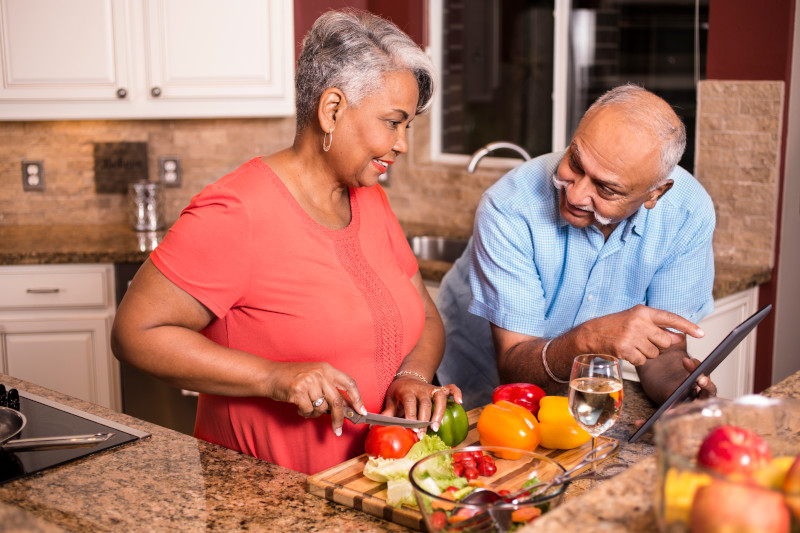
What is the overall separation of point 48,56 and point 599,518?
10.3 ft

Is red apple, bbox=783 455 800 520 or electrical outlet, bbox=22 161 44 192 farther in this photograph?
electrical outlet, bbox=22 161 44 192

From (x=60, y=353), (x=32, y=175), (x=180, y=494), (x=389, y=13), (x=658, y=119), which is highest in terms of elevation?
(x=389, y=13)

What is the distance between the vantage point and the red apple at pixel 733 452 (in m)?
0.71

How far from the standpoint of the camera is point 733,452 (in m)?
0.72

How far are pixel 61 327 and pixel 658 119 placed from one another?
2469mm

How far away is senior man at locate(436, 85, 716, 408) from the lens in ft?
5.33

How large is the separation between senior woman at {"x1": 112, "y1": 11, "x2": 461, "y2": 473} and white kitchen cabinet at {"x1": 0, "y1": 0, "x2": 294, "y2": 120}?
198 cm

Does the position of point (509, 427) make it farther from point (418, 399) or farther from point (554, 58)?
point (554, 58)

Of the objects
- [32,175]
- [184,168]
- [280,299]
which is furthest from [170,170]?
[280,299]

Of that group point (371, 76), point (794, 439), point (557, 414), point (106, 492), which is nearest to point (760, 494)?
point (794, 439)

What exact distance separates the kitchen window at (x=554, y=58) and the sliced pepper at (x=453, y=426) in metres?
1.95

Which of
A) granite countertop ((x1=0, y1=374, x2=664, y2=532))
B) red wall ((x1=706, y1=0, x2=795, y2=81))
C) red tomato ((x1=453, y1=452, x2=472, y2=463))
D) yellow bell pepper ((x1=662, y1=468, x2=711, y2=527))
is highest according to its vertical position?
red wall ((x1=706, y1=0, x2=795, y2=81))

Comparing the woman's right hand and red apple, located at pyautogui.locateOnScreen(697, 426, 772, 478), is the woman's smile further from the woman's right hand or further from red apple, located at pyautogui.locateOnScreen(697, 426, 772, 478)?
red apple, located at pyautogui.locateOnScreen(697, 426, 772, 478)

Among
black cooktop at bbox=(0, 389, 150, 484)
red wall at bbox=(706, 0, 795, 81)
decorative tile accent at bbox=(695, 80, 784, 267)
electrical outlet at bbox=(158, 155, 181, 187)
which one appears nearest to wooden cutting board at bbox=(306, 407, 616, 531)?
black cooktop at bbox=(0, 389, 150, 484)
